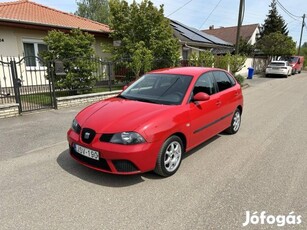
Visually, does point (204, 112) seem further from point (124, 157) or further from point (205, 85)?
point (124, 157)

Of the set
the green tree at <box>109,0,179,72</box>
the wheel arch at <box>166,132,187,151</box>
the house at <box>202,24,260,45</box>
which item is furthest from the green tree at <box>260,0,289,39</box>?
the wheel arch at <box>166,132,187,151</box>

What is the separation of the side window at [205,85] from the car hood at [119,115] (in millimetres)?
786

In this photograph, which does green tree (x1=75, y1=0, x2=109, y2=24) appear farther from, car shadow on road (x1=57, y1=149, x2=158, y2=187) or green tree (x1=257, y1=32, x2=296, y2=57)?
car shadow on road (x1=57, y1=149, x2=158, y2=187)

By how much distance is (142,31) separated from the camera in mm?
13016

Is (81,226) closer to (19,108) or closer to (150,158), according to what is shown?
(150,158)

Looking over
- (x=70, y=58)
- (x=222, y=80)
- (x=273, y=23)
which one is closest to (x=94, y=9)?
(x=273, y=23)

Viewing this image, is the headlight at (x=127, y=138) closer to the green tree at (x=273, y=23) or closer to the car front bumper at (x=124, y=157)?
the car front bumper at (x=124, y=157)

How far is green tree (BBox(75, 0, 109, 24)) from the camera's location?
42.5 m

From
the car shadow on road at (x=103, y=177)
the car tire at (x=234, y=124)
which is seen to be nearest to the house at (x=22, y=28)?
the car shadow on road at (x=103, y=177)

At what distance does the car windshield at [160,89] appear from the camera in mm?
3994

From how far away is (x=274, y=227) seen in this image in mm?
2611

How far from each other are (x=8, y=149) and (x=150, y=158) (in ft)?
10.0

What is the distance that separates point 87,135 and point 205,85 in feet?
7.60

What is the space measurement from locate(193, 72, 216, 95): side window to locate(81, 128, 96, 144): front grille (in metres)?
1.82
